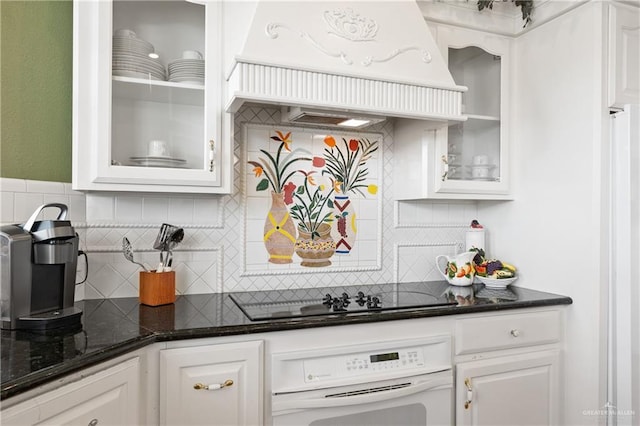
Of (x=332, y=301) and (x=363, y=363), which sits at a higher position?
(x=332, y=301)

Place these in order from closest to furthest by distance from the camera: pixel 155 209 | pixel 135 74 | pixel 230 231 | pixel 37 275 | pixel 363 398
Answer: pixel 37 275, pixel 363 398, pixel 135 74, pixel 155 209, pixel 230 231

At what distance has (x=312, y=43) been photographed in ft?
5.49

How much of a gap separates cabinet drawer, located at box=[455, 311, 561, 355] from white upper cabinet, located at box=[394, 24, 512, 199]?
63cm

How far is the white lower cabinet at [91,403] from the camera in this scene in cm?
97

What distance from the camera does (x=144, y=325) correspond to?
1429 mm

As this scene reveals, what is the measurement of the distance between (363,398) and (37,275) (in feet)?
3.82

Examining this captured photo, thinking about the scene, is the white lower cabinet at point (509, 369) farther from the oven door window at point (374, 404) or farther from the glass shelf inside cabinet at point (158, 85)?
the glass shelf inside cabinet at point (158, 85)

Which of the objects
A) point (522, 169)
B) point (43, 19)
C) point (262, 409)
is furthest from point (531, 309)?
point (43, 19)

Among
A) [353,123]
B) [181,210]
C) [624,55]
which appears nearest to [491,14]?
[624,55]

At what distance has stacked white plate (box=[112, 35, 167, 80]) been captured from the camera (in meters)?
1.64

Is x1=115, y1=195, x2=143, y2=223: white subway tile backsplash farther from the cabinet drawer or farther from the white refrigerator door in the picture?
the white refrigerator door

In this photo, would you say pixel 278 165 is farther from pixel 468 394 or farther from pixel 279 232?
pixel 468 394

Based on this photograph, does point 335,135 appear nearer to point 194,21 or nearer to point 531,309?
point 194,21

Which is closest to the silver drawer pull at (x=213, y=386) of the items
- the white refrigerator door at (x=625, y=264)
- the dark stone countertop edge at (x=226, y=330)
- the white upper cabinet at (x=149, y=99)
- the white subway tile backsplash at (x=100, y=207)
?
the dark stone countertop edge at (x=226, y=330)
